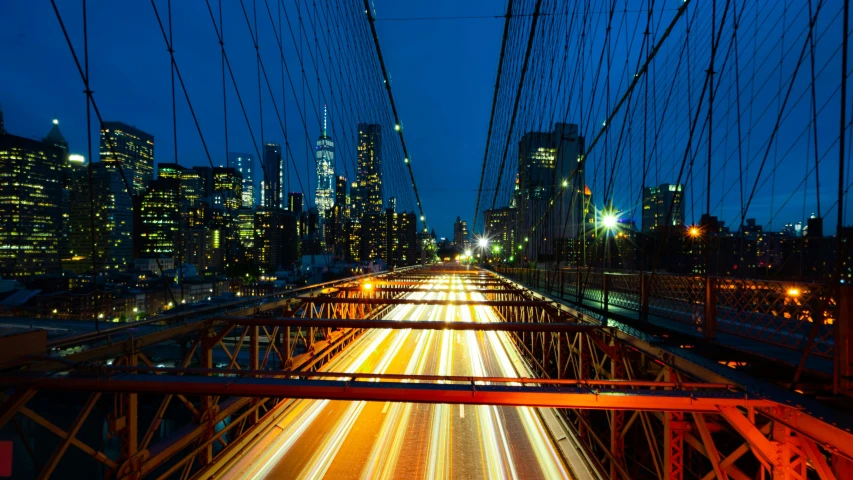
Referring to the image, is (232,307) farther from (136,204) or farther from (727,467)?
(727,467)

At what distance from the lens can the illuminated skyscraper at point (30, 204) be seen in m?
35.7

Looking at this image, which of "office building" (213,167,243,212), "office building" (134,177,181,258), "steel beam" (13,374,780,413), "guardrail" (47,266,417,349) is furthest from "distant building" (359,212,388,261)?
"steel beam" (13,374,780,413)

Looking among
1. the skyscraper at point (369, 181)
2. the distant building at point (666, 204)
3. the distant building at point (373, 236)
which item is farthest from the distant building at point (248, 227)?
the distant building at point (666, 204)

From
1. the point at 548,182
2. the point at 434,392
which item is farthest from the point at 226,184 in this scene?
the point at 548,182

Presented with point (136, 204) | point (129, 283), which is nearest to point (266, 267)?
point (129, 283)

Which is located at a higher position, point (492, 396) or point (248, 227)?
point (248, 227)

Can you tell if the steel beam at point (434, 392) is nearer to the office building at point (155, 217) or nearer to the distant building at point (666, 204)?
the distant building at point (666, 204)

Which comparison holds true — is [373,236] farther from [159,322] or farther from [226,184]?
[159,322]

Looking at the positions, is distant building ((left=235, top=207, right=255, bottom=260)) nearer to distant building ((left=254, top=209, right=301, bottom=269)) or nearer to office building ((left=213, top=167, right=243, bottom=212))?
distant building ((left=254, top=209, right=301, bottom=269))

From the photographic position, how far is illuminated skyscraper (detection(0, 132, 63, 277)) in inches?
1406

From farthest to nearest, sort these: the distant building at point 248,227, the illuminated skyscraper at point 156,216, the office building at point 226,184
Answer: the distant building at point 248,227
the illuminated skyscraper at point 156,216
the office building at point 226,184

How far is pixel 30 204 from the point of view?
46.0 m

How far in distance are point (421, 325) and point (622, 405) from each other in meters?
4.74

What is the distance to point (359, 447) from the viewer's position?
846 centimetres
